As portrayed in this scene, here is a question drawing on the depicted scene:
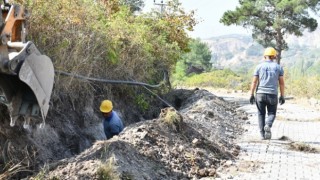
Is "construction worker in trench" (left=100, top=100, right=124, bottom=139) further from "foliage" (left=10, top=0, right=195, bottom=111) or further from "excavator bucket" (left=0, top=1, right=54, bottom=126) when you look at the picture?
"excavator bucket" (left=0, top=1, right=54, bottom=126)

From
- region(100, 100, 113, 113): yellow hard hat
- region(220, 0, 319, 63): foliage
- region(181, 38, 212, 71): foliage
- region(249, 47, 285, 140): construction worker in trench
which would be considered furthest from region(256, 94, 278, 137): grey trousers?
region(181, 38, 212, 71): foliage

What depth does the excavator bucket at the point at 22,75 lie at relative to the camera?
4535mm

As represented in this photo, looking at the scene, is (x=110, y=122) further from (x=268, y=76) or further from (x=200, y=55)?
(x=200, y=55)

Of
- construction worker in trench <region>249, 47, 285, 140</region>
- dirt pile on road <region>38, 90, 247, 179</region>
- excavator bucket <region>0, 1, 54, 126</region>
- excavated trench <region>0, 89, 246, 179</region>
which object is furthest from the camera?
construction worker in trench <region>249, 47, 285, 140</region>

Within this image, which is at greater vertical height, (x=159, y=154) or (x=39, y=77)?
(x=39, y=77)

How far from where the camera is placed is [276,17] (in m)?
38.1

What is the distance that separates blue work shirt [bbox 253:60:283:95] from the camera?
396 inches

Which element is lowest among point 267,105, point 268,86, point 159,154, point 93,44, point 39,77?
point 159,154

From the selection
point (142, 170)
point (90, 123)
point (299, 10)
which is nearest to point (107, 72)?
point (90, 123)

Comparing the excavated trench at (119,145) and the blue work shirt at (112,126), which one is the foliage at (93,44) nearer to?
the excavated trench at (119,145)

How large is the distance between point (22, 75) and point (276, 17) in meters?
35.4

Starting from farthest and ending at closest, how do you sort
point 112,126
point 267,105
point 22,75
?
point 267,105
point 112,126
point 22,75

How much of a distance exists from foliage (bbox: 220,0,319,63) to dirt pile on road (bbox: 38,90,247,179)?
28348 mm

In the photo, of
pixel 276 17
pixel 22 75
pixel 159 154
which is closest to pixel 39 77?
pixel 22 75
